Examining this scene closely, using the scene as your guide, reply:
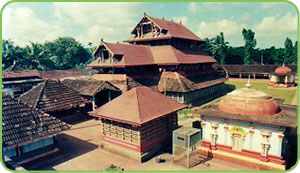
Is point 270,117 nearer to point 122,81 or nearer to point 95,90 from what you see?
point 95,90

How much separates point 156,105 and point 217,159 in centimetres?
619

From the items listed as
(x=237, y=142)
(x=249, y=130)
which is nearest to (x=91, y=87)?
(x=237, y=142)

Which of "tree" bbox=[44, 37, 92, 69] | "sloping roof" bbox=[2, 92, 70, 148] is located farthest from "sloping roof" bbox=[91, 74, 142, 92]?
"tree" bbox=[44, 37, 92, 69]

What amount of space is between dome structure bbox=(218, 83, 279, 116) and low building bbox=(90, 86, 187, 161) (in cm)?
459

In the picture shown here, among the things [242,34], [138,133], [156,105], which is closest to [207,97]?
[156,105]

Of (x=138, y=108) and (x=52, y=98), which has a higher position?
(x=138, y=108)

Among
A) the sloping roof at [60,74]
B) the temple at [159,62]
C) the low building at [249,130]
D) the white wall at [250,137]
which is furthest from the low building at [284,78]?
the sloping roof at [60,74]

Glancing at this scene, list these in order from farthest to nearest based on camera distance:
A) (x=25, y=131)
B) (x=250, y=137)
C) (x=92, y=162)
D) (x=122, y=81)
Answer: (x=122, y=81)
(x=92, y=162)
(x=250, y=137)
(x=25, y=131)

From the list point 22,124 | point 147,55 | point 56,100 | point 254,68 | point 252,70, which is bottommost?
point 22,124

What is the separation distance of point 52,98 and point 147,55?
52.3 ft

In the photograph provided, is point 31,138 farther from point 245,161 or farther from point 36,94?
point 245,161

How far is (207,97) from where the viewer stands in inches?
1455

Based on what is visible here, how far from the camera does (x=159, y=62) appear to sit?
109 feet

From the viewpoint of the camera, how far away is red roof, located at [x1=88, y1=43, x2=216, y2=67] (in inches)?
1213
